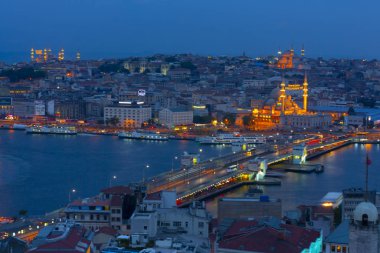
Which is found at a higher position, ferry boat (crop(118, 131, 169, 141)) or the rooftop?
the rooftop

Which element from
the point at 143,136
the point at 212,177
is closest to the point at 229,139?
the point at 143,136

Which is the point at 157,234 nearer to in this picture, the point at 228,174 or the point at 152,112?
the point at 228,174

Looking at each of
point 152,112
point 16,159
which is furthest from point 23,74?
point 16,159

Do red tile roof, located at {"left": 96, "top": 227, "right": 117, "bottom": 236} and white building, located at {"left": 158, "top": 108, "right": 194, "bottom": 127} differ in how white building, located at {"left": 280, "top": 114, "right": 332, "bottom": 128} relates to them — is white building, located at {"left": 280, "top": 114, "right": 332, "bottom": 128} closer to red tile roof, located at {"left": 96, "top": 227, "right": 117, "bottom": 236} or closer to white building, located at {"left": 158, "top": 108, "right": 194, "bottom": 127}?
white building, located at {"left": 158, "top": 108, "right": 194, "bottom": 127}

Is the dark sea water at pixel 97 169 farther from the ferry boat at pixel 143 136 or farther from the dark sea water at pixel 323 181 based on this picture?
the ferry boat at pixel 143 136

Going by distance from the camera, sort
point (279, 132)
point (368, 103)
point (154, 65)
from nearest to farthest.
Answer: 1. point (279, 132)
2. point (368, 103)
3. point (154, 65)

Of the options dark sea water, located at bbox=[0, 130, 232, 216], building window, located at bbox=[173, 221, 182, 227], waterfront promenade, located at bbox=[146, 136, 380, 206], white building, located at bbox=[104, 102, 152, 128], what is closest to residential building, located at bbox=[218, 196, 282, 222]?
building window, located at bbox=[173, 221, 182, 227]

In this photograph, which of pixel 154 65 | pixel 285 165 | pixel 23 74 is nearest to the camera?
pixel 285 165
